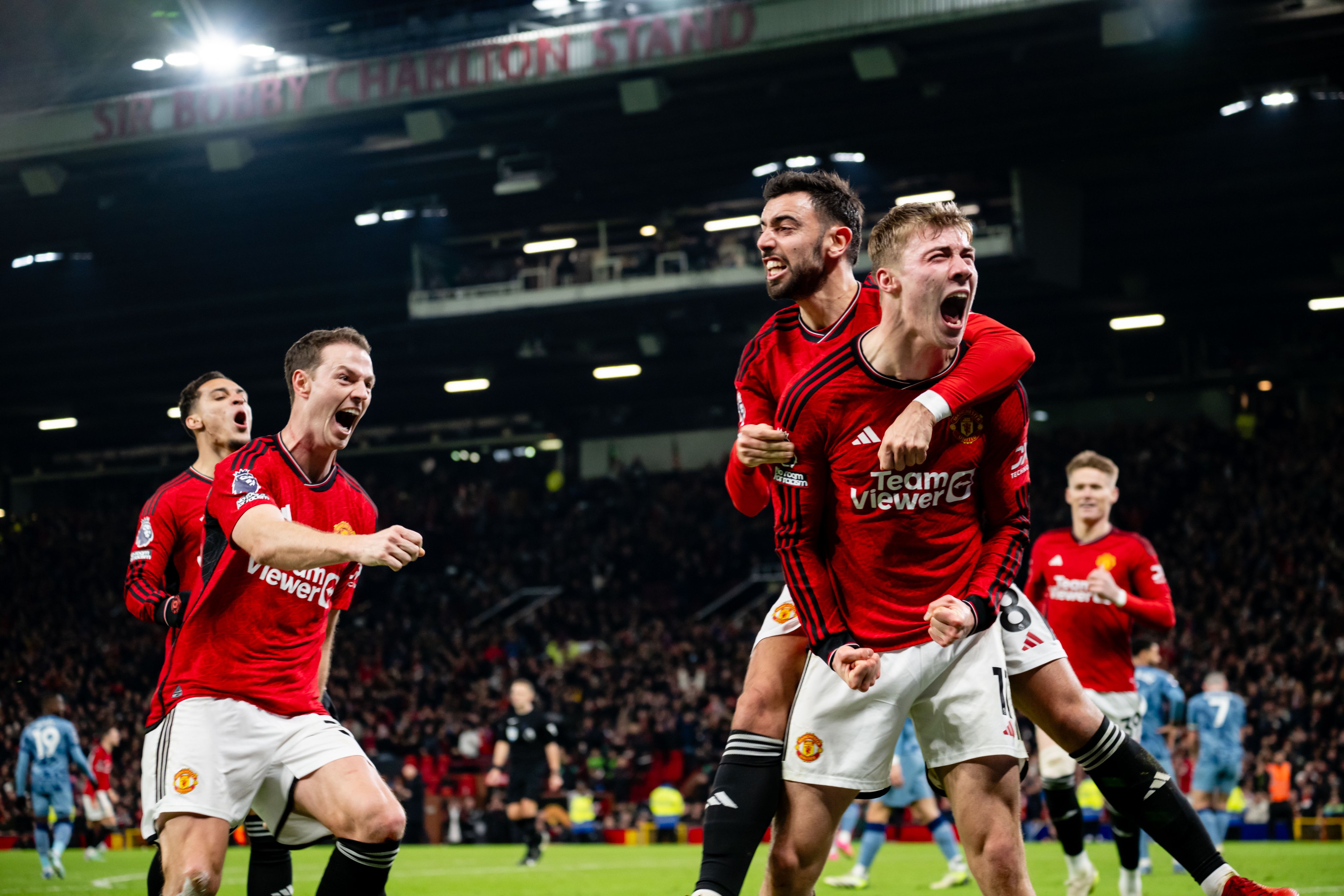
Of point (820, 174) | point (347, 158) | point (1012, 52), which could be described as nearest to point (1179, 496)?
point (1012, 52)

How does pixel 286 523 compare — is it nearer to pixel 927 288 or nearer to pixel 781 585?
pixel 927 288

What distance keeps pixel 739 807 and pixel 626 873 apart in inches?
403

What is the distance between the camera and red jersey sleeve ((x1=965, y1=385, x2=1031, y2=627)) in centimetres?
470

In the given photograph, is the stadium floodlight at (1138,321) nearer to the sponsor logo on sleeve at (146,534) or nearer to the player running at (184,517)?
the player running at (184,517)

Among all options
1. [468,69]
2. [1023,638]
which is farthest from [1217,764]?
[468,69]

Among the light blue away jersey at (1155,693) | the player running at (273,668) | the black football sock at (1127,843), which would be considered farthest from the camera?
the light blue away jersey at (1155,693)

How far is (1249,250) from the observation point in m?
27.5

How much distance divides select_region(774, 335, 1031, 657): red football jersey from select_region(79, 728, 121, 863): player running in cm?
1582

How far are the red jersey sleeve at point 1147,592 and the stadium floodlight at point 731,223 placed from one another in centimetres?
1690

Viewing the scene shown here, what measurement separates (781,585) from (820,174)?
2532cm

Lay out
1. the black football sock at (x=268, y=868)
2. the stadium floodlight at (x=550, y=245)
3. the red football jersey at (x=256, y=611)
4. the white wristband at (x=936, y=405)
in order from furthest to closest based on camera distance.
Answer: the stadium floodlight at (x=550, y=245), the black football sock at (x=268, y=868), the red football jersey at (x=256, y=611), the white wristband at (x=936, y=405)

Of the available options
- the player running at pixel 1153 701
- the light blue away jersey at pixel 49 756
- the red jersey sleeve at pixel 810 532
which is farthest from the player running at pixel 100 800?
the red jersey sleeve at pixel 810 532

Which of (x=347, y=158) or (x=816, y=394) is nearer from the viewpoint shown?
(x=816, y=394)

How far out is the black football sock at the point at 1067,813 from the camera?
8.49 m
